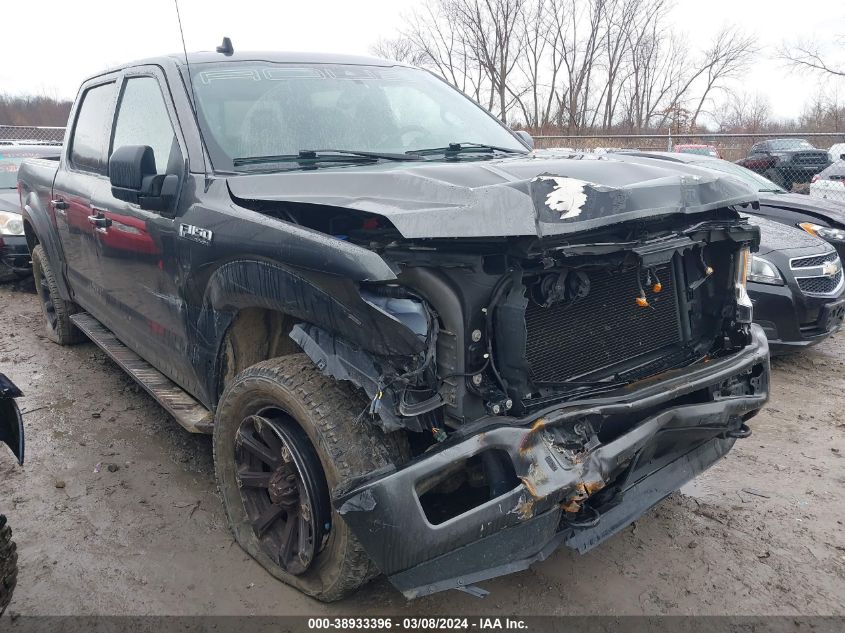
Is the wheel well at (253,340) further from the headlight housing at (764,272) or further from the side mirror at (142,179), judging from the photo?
the headlight housing at (764,272)

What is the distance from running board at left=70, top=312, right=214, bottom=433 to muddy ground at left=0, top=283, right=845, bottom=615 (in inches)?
18.0

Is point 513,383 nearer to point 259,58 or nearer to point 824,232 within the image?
point 259,58

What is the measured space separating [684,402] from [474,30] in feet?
117

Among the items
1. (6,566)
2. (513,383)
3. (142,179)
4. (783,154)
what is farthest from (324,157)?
(783,154)

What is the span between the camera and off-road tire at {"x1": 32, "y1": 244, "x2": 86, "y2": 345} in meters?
5.41

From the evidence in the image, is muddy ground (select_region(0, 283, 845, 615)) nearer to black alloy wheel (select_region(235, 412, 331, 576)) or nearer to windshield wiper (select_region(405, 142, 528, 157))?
black alloy wheel (select_region(235, 412, 331, 576))

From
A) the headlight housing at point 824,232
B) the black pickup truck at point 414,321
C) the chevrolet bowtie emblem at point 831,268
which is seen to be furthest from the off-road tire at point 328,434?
the headlight housing at point 824,232

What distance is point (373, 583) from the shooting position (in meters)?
2.73

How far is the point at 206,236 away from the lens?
274cm

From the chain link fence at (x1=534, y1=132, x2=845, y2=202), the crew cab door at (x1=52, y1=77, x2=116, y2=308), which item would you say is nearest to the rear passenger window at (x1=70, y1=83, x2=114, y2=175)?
the crew cab door at (x1=52, y1=77, x2=116, y2=308)

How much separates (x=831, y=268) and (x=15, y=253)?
834 cm

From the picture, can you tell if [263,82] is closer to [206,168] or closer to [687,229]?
[206,168]

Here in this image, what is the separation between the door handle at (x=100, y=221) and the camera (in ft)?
12.1

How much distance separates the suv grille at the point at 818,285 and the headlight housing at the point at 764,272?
172mm
